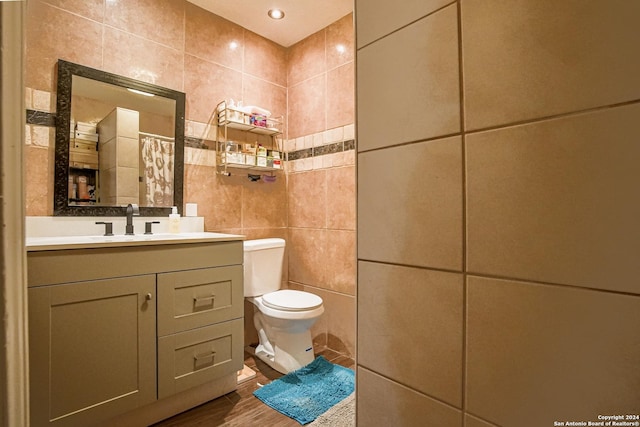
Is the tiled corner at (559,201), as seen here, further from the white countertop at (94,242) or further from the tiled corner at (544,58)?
the white countertop at (94,242)

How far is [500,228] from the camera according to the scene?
0.43m

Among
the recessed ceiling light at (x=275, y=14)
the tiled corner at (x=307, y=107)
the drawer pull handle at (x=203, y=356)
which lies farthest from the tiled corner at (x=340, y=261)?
the recessed ceiling light at (x=275, y=14)

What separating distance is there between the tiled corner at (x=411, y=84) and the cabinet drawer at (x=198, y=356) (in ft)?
4.56

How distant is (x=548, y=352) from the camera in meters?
0.38

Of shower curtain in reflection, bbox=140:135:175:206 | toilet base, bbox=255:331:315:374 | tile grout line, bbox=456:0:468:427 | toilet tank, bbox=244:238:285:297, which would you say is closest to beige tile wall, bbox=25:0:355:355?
shower curtain in reflection, bbox=140:135:175:206

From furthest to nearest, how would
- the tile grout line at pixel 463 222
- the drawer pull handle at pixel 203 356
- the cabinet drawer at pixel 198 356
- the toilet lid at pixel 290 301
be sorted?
the toilet lid at pixel 290 301
the drawer pull handle at pixel 203 356
the cabinet drawer at pixel 198 356
the tile grout line at pixel 463 222

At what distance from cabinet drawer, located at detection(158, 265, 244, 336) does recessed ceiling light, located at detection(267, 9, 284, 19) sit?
1797 mm

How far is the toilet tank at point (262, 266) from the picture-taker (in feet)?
6.76

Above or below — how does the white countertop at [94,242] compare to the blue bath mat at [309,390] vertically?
above

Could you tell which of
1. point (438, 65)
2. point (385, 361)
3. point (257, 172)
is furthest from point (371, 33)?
point (257, 172)

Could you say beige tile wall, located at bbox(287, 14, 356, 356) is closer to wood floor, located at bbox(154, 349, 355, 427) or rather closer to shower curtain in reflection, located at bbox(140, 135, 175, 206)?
wood floor, located at bbox(154, 349, 355, 427)

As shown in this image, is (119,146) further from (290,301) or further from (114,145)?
(290,301)

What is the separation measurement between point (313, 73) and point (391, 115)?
2041 mm

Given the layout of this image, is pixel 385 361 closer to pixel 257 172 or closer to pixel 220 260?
pixel 220 260
